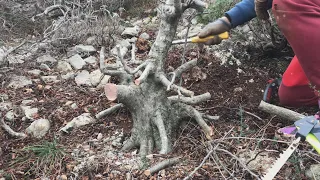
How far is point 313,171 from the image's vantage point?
7.22 feet

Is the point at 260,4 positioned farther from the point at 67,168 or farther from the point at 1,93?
the point at 1,93

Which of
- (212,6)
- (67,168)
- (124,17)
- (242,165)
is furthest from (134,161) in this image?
(124,17)

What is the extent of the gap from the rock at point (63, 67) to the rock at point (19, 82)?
14.4 inches

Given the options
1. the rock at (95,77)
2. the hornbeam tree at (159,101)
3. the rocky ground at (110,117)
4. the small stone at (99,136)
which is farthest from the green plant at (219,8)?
the small stone at (99,136)

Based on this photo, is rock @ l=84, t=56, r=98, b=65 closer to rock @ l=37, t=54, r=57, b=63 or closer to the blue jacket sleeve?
rock @ l=37, t=54, r=57, b=63

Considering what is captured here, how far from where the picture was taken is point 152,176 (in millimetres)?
2225

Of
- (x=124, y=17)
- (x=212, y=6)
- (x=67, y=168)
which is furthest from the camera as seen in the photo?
(x=124, y=17)

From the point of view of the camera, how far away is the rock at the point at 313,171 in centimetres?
218

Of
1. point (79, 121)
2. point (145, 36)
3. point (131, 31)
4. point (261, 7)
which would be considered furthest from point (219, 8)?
point (79, 121)

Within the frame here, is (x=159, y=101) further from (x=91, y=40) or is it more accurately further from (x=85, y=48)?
(x=91, y=40)

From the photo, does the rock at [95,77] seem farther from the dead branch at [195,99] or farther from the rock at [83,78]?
the dead branch at [195,99]

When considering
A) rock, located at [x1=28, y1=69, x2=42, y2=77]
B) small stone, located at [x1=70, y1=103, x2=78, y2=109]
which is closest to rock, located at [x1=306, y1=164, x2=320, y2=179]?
small stone, located at [x1=70, y1=103, x2=78, y2=109]

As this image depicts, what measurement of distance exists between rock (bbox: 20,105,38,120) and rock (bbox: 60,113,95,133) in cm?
31

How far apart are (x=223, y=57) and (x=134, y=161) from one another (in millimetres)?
1523
